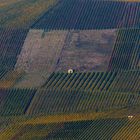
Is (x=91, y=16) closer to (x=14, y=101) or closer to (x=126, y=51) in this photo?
(x=126, y=51)

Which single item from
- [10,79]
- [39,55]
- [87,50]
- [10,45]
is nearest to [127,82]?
[87,50]

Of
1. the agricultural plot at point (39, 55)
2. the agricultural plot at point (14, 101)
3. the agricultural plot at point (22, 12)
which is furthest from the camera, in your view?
the agricultural plot at point (22, 12)

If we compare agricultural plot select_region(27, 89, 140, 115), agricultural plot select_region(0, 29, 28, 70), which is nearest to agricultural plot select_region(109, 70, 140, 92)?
agricultural plot select_region(27, 89, 140, 115)

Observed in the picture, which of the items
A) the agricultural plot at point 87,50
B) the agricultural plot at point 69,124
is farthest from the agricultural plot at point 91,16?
the agricultural plot at point 69,124

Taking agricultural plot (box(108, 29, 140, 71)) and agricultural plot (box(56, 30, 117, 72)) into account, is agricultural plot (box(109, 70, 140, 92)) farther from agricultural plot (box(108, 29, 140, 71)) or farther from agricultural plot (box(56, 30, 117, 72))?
agricultural plot (box(56, 30, 117, 72))

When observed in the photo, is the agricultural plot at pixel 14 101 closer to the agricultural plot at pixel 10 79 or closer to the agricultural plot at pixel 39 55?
the agricultural plot at pixel 10 79
